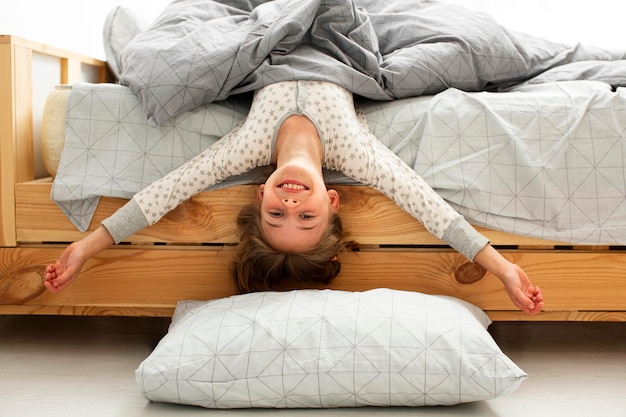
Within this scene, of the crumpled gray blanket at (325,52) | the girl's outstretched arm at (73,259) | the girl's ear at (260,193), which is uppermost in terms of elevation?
the crumpled gray blanket at (325,52)

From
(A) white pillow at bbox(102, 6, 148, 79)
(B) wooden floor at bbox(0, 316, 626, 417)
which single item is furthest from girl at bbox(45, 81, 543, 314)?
(A) white pillow at bbox(102, 6, 148, 79)

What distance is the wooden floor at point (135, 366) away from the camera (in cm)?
120

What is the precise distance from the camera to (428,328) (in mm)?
1211

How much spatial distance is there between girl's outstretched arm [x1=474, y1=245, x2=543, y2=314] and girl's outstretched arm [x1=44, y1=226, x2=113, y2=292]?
0.74 metres

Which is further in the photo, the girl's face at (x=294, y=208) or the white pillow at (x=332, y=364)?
the girl's face at (x=294, y=208)

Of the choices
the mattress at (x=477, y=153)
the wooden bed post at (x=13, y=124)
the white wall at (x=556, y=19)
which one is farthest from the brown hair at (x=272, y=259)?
the white wall at (x=556, y=19)

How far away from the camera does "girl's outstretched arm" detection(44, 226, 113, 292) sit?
1365 millimetres

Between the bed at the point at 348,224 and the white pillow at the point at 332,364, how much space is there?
10.2 inches

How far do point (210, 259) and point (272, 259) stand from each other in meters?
0.15

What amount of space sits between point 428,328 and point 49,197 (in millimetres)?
811

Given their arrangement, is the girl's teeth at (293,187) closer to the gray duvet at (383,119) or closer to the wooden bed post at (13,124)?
the gray duvet at (383,119)

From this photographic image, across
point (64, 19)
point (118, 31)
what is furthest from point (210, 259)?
point (64, 19)

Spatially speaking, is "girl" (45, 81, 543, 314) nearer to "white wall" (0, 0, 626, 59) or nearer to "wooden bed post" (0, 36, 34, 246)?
"wooden bed post" (0, 36, 34, 246)

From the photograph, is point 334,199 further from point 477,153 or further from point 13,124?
point 13,124
